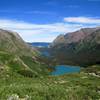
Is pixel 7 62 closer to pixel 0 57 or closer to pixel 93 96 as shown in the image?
pixel 0 57

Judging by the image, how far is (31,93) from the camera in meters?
15.6

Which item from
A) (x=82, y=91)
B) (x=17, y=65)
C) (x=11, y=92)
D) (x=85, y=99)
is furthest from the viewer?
(x=17, y=65)

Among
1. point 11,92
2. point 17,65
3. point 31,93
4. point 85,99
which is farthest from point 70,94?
point 17,65

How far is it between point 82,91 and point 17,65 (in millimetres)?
151592

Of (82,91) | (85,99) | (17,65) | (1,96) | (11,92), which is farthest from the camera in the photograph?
(17,65)

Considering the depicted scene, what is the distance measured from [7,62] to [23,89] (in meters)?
154

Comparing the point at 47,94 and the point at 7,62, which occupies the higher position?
the point at 47,94

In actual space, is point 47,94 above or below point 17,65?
above

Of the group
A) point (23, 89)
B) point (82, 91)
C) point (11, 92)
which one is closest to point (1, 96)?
point (11, 92)

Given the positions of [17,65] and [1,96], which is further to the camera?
[17,65]

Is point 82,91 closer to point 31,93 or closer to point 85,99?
point 85,99

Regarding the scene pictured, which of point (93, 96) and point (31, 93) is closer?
point (31, 93)

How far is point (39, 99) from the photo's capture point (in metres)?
14.4

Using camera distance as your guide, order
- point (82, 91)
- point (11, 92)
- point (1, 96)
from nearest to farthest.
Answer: point (1, 96) → point (11, 92) → point (82, 91)
